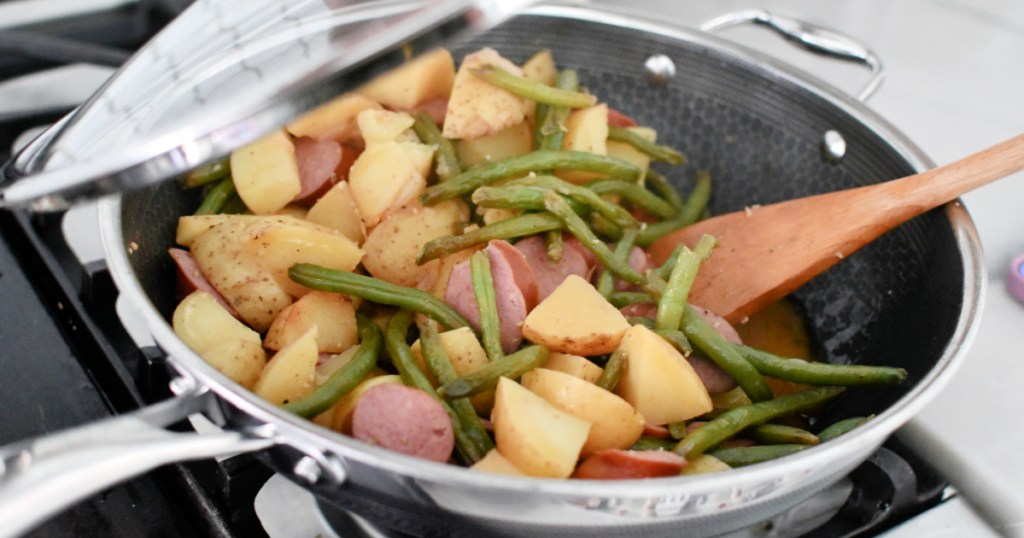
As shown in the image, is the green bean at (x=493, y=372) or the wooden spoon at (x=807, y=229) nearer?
the green bean at (x=493, y=372)

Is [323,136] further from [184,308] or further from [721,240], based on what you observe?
[721,240]

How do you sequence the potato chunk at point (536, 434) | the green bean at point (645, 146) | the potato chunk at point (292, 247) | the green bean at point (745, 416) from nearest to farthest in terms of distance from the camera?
the potato chunk at point (536, 434)
the green bean at point (745, 416)
the potato chunk at point (292, 247)
the green bean at point (645, 146)

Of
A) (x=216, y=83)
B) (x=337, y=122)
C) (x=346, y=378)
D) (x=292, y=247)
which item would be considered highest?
(x=216, y=83)

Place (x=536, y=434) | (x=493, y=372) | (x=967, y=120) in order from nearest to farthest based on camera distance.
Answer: (x=536, y=434)
(x=493, y=372)
(x=967, y=120)

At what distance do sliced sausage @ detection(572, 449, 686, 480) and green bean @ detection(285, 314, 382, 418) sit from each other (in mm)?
279

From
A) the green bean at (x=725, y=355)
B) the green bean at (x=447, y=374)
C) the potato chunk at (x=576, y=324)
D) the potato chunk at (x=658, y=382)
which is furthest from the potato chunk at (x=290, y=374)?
the green bean at (x=725, y=355)

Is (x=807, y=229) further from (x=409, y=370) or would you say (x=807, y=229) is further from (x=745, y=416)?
(x=409, y=370)

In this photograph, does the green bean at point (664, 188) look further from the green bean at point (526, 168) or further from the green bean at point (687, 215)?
the green bean at point (526, 168)

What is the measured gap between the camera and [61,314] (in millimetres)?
1269

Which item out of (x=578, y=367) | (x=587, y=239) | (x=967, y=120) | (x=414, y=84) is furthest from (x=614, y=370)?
(x=967, y=120)

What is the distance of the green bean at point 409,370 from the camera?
964mm

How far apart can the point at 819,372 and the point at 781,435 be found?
0.10 meters

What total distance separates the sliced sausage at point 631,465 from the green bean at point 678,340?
173 millimetres

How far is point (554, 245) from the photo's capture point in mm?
1226
